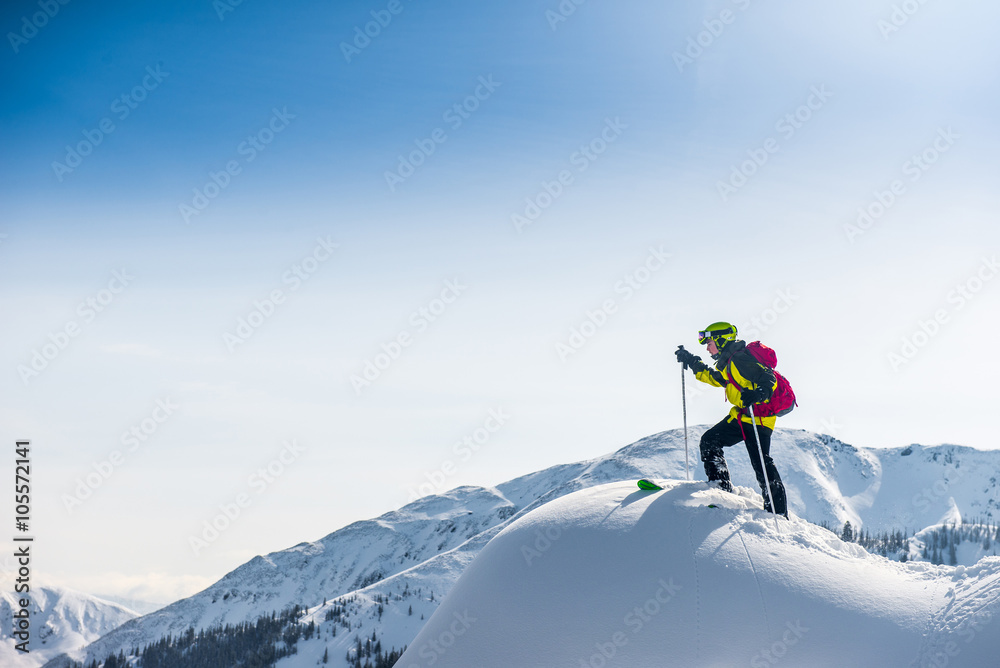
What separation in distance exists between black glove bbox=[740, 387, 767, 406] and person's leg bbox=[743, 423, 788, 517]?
782mm

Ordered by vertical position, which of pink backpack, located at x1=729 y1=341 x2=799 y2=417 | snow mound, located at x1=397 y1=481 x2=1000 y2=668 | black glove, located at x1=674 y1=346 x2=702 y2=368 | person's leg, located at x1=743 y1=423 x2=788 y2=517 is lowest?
snow mound, located at x1=397 y1=481 x2=1000 y2=668

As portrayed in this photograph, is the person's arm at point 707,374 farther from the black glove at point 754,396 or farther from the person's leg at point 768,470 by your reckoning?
the person's leg at point 768,470

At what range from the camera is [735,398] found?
14.9 metres

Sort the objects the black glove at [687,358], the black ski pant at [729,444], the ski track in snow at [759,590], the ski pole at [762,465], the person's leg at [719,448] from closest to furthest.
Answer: the ski track in snow at [759,590]
the ski pole at [762,465]
the black ski pant at [729,444]
the person's leg at [719,448]
the black glove at [687,358]

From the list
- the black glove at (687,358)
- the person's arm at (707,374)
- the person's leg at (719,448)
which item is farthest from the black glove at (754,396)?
the black glove at (687,358)

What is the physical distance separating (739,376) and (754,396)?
492mm

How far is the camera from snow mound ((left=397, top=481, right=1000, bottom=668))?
10984 millimetres

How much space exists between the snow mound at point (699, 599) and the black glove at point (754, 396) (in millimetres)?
1868

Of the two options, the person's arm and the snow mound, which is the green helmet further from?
the snow mound

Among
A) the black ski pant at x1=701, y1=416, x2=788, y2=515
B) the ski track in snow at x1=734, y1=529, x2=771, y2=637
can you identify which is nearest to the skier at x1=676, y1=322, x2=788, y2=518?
the black ski pant at x1=701, y1=416, x2=788, y2=515

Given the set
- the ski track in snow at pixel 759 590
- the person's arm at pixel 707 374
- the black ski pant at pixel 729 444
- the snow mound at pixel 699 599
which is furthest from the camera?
the person's arm at pixel 707 374

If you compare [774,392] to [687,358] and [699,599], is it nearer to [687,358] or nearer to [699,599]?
[687,358]

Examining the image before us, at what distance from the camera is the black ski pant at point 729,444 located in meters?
14.8

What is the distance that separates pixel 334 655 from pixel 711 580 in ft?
623
